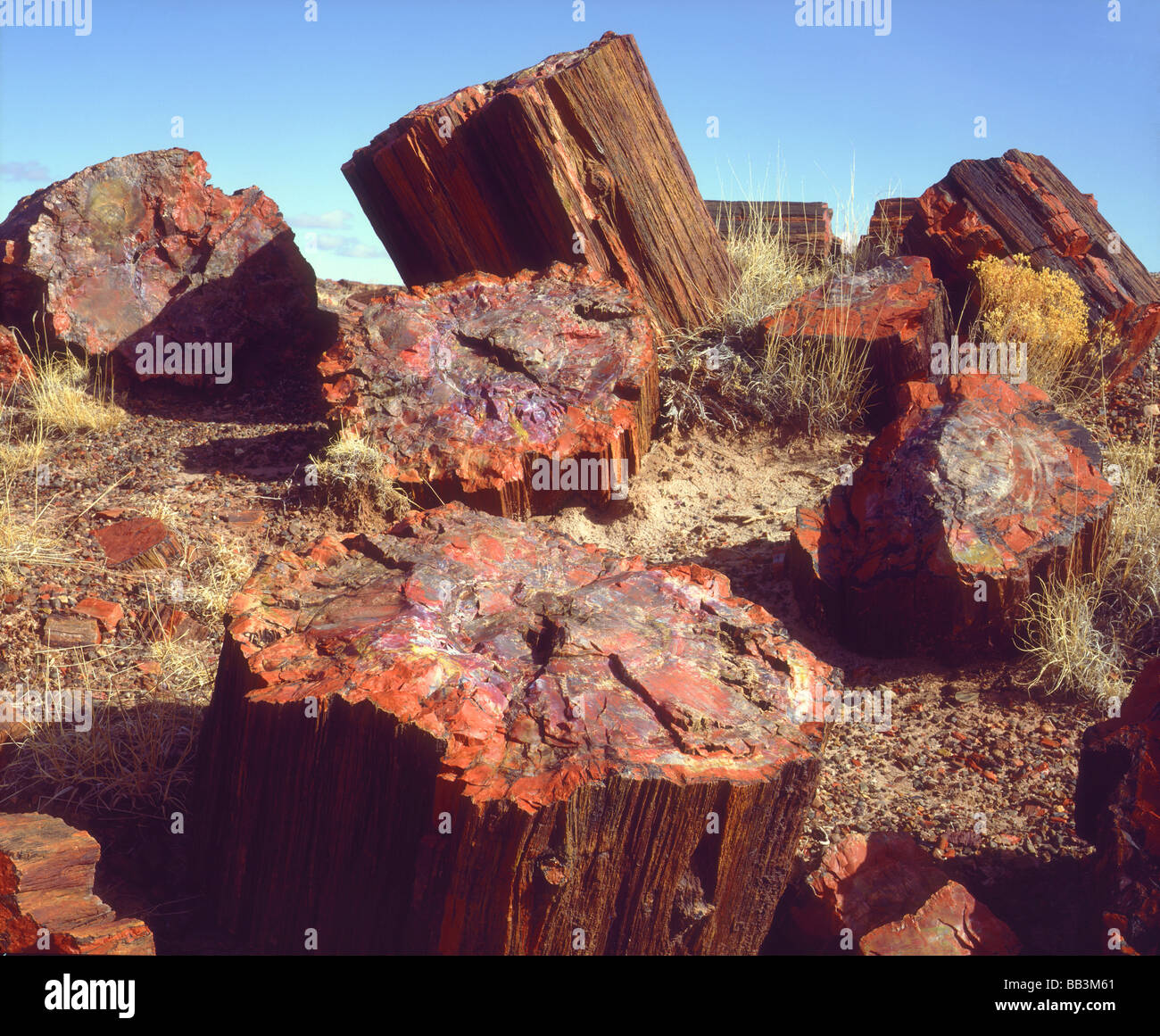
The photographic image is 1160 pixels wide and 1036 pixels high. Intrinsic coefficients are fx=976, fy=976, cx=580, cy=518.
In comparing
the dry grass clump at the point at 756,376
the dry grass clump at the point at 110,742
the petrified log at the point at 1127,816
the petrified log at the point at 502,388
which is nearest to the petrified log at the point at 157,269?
the petrified log at the point at 502,388

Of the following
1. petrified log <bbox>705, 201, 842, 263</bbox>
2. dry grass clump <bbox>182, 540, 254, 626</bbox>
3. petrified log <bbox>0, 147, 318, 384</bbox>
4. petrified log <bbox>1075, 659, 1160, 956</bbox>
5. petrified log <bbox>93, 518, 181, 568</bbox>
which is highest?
petrified log <bbox>705, 201, 842, 263</bbox>

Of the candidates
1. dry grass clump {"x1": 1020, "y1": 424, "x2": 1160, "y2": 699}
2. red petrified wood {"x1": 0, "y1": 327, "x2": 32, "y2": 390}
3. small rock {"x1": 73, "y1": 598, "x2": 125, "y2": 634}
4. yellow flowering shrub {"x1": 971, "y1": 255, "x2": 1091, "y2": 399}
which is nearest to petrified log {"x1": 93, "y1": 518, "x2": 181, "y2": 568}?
small rock {"x1": 73, "y1": 598, "x2": 125, "y2": 634}

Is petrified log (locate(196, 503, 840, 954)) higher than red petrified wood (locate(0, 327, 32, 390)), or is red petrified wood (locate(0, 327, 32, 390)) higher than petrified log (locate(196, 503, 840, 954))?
red petrified wood (locate(0, 327, 32, 390))

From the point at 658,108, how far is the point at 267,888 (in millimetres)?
5218

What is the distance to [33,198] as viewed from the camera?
23.3ft

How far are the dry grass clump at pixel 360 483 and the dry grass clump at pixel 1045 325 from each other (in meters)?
3.81

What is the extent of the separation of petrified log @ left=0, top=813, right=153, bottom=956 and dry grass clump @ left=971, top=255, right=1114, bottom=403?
18.0 ft

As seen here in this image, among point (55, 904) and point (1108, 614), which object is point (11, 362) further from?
point (1108, 614)

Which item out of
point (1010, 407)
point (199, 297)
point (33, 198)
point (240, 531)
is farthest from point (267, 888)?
point (33, 198)

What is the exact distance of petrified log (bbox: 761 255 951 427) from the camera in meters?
5.61

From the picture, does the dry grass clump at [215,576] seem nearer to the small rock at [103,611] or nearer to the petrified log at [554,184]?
the small rock at [103,611]

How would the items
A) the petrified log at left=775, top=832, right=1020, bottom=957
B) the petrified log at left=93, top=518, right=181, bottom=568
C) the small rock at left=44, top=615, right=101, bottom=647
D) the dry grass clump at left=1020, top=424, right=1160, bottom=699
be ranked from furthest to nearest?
1. the petrified log at left=93, top=518, right=181, bottom=568
2. the small rock at left=44, top=615, right=101, bottom=647
3. the dry grass clump at left=1020, top=424, right=1160, bottom=699
4. the petrified log at left=775, top=832, right=1020, bottom=957

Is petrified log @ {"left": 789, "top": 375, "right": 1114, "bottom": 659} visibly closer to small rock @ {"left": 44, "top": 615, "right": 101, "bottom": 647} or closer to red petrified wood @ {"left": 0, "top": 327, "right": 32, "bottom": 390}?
small rock @ {"left": 44, "top": 615, "right": 101, "bottom": 647}

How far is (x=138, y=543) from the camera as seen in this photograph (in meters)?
4.57
